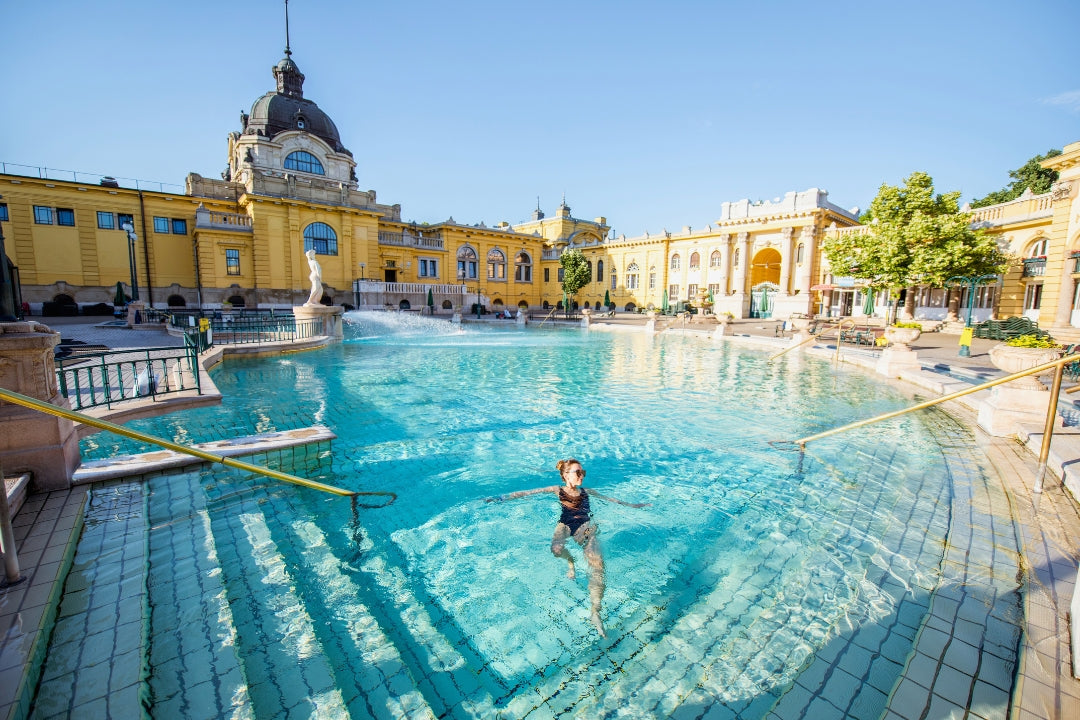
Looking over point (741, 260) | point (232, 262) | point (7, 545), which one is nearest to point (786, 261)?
point (741, 260)

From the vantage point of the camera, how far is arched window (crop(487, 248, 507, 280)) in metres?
45.7

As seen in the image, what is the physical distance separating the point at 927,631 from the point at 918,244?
2766 centimetres

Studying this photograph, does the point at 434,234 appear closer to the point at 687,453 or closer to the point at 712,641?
the point at 687,453

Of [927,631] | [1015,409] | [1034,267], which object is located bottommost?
[927,631]

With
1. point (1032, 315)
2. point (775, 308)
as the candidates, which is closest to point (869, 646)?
point (1032, 315)

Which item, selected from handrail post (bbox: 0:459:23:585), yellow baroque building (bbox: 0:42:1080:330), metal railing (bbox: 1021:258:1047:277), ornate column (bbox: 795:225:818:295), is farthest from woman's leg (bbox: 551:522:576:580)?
ornate column (bbox: 795:225:818:295)

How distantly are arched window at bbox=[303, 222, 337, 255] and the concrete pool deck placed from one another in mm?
32671

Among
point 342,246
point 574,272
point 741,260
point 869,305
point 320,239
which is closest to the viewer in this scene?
point 869,305

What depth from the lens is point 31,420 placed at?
4.15m

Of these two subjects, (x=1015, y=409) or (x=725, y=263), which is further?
(x=725, y=263)

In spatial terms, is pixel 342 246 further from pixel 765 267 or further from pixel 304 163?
pixel 765 267

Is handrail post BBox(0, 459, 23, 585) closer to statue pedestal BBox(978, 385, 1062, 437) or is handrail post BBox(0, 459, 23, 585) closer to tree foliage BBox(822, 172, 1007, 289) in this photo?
statue pedestal BBox(978, 385, 1062, 437)

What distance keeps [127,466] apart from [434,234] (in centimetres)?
4051

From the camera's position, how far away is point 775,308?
119ft
